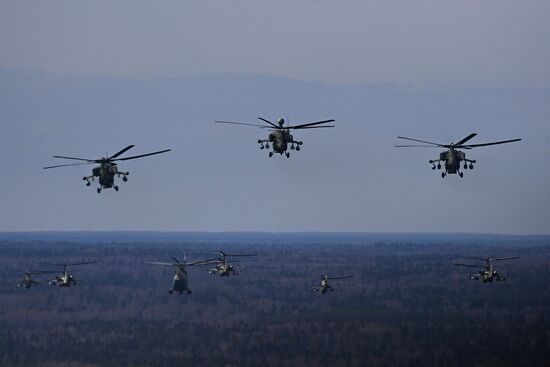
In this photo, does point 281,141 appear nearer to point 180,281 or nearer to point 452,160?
point 452,160

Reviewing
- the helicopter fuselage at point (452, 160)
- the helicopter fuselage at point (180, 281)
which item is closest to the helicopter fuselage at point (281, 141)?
the helicopter fuselage at point (452, 160)

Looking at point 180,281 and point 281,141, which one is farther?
point 180,281

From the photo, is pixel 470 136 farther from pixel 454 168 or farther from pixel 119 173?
pixel 119 173

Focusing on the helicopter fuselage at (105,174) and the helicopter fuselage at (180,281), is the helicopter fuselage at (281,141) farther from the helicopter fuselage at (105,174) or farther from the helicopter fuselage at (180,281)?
the helicopter fuselage at (180,281)

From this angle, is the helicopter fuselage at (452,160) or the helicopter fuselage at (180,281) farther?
the helicopter fuselage at (180,281)

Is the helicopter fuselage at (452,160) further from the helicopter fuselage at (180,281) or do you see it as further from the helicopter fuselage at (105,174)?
the helicopter fuselage at (180,281)

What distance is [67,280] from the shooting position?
598 ft

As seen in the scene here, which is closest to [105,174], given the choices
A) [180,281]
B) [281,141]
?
[281,141]

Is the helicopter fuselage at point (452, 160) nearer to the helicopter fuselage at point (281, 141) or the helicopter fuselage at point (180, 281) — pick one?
the helicopter fuselage at point (281, 141)

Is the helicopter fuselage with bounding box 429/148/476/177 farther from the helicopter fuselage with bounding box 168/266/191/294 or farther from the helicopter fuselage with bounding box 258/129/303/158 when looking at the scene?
the helicopter fuselage with bounding box 168/266/191/294

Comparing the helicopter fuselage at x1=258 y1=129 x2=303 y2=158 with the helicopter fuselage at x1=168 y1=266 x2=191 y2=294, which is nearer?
the helicopter fuselage at x1=258 y1=129 x2=303 y2=158

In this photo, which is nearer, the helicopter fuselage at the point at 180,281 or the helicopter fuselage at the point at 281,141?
the helicopter fuselage at the point at 281,141

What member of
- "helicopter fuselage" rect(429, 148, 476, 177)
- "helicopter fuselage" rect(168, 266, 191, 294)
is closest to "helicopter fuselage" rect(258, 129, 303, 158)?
"helicopter fuselage" rect(429, 148, 476, 177)

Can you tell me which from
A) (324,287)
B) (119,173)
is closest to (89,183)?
(119,173)
